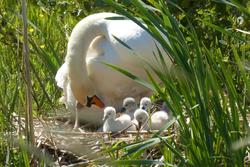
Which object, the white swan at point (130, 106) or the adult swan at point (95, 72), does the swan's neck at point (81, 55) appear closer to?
the adult swan at point (95, 72)

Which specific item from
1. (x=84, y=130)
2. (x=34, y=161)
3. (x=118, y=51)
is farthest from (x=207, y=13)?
(x=34, y=161)

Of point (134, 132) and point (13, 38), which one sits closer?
point (134, 132)

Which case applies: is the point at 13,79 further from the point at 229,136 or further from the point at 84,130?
the point at 229,136

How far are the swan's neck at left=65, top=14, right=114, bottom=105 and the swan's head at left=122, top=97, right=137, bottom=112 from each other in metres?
0.47

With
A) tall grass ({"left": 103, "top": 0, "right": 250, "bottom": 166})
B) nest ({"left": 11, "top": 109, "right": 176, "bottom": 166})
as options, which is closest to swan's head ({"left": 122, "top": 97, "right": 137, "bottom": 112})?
nest ({"left": 11, "top": 109, "right": 176, "bottom": 166})

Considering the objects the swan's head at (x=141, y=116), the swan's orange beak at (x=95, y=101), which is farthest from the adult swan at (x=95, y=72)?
the swan's head at (x=141, y=116)

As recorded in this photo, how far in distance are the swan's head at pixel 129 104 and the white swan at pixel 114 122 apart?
0.58 feet

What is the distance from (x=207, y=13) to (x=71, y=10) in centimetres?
129

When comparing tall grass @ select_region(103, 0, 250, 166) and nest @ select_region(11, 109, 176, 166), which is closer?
tall grass @ select_region(103, 0, 250, 166)

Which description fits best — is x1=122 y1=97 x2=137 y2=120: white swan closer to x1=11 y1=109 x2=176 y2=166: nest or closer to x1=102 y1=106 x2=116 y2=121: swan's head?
x1=102 y1=106 x2=116 y2=121: swan's head

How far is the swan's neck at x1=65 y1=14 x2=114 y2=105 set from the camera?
6.01 metres

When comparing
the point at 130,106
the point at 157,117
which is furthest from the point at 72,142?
the point at 130,106

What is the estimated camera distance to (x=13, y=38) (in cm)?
604

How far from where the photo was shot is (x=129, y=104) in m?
5.67
